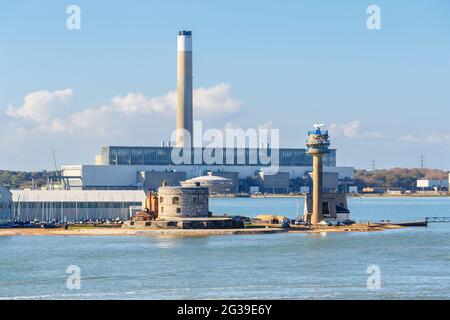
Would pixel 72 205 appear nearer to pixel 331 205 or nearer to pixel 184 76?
pixel 331 205

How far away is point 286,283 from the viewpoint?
49.2 metres

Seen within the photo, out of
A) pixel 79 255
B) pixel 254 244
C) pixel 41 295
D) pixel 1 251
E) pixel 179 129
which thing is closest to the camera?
pixel 41 295

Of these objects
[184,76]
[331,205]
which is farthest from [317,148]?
[184,76]

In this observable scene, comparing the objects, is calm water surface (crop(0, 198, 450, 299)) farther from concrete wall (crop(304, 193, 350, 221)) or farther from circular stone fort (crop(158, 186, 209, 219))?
concrete wall (crop(304, 193, 350, 221))

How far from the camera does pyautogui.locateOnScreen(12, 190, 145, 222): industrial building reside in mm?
104688

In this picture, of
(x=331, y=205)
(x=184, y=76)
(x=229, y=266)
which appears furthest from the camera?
(x=184, y=76)

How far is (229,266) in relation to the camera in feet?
193

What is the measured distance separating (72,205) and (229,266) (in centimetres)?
4956

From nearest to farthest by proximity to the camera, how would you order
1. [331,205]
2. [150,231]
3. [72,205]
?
[150,231]
[331,205]
[72,205]

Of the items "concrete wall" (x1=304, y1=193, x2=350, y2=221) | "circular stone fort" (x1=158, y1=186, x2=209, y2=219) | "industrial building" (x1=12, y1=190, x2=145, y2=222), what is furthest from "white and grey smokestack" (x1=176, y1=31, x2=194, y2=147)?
"circular stone fort" (x1=158, y1=186, x2=209, y2=219)

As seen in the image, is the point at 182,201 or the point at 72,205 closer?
the point at 182,201
